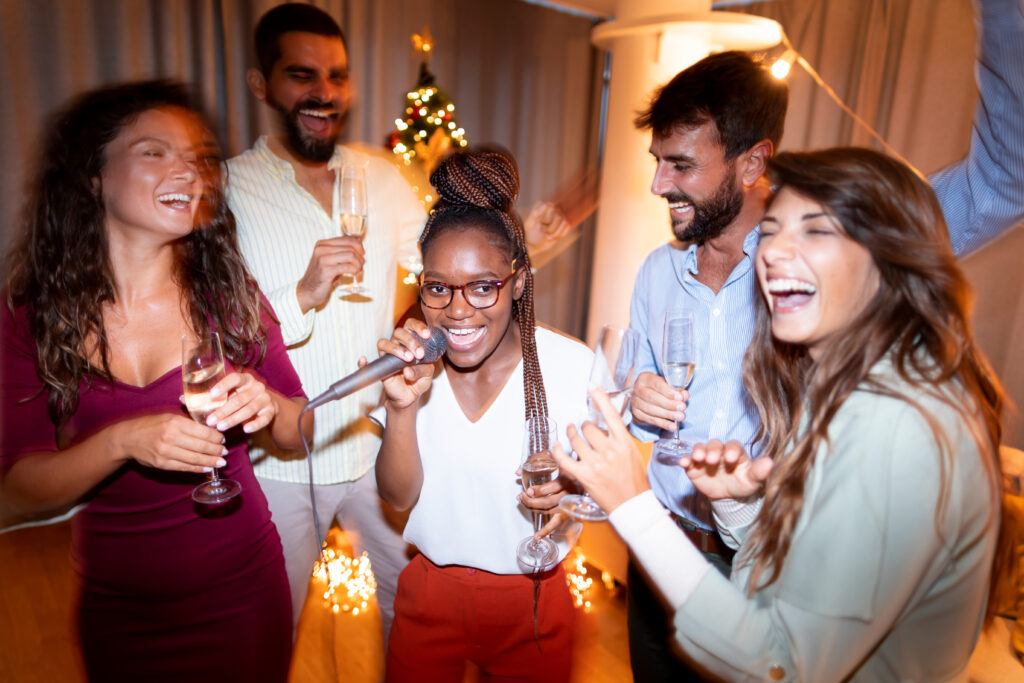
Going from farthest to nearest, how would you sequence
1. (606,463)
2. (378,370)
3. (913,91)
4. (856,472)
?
(913,91), (378,370), (606,463), (856,472)

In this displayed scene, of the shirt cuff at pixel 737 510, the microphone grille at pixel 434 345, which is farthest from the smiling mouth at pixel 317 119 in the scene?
the shirt cuff at pixel 737 510

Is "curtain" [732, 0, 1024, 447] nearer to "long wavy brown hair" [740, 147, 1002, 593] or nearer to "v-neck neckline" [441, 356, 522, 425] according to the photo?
"long wavy brown hair" [740, 147, 1002, 593]

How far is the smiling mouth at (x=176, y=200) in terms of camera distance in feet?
5.24

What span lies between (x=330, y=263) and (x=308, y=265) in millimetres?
229

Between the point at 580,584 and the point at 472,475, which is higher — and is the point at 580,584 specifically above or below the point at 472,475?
below

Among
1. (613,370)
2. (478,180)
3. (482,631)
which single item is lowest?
(482,631)

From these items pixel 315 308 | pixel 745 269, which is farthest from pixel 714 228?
pixel 315 308

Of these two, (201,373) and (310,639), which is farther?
(310,639)

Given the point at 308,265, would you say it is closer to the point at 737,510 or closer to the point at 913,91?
the point at 737,510

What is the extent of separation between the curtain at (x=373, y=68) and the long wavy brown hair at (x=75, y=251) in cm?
65

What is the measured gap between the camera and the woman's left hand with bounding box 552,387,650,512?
114cm

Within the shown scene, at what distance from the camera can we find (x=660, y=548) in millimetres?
1062

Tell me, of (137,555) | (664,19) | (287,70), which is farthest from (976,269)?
(137,555)

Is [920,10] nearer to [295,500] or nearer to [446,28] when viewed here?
[446,28]
